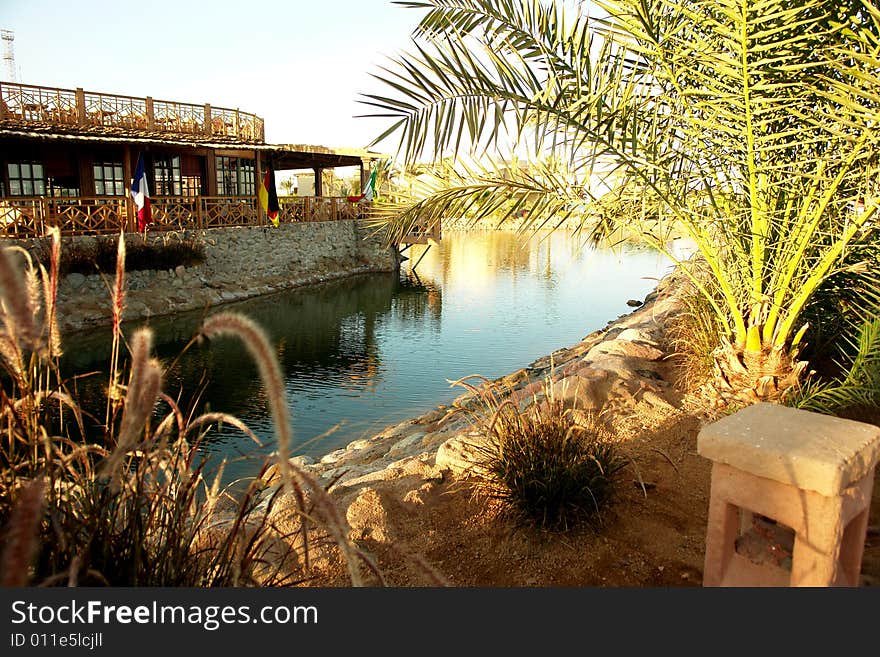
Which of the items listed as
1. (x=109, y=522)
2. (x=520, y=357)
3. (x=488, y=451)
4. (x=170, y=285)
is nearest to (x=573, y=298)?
(x=520, y=357)

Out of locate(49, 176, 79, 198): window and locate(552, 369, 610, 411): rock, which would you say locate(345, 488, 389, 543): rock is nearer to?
locate(552, 369, 610, 411): rock

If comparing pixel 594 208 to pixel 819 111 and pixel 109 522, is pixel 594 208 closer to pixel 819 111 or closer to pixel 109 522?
pixel 819 111

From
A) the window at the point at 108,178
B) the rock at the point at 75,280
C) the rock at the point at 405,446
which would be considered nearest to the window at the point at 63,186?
the window at the point at 108,178

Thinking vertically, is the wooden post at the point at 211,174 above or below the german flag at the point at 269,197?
above

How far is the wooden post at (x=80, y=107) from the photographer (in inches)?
717

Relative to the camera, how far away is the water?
8.96 meters

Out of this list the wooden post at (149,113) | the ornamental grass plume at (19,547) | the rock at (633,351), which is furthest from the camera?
the wooden post at (149,113)

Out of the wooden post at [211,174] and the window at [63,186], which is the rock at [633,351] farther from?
the window at [63,186]

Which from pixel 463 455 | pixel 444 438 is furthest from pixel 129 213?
pixel 463 455

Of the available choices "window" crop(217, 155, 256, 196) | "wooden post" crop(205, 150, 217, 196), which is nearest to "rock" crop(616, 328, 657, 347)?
"wooden post" crop(205, 150, 217, 196)

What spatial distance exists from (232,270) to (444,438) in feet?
48.2

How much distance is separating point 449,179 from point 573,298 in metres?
14.8

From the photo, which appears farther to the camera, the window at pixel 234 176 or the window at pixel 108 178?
the window at pixel 234 176

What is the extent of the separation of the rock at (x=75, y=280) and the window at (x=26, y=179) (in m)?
6.22
